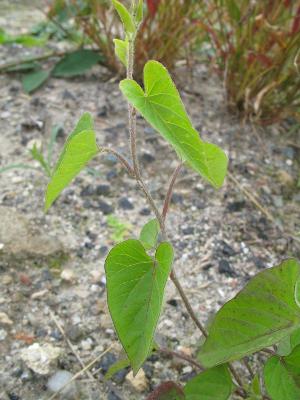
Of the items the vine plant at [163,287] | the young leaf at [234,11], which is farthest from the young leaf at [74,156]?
the young leaf at [234,11]

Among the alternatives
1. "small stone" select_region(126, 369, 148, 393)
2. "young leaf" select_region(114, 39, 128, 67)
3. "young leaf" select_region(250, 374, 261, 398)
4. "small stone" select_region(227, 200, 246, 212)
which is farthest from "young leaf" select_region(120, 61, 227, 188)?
"small stone" select_region(227, 200, 246, 212)

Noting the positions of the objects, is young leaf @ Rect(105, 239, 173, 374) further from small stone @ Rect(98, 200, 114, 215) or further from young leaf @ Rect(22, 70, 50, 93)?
young leaf @ Rect(22, 70, 50, 93)

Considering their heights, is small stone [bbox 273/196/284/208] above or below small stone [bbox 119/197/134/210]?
below

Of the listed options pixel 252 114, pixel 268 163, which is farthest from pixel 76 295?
pixel 252 114

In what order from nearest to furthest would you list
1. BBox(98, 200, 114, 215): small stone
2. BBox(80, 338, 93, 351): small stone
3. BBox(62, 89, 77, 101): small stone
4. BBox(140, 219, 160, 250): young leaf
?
BBox(140, 219, 160, 250): young leaf, BBox(80, 338, 93, 351): small stone, BBox(98, 200, 114, 215): small stone, BBox(62, 89, 77, 101): small stone

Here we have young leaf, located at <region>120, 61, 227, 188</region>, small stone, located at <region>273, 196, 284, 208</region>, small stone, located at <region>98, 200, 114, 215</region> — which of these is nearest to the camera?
young leaf, located at <region>120, 61, 227, 188</region>

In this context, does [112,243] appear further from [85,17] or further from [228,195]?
[85,17]
